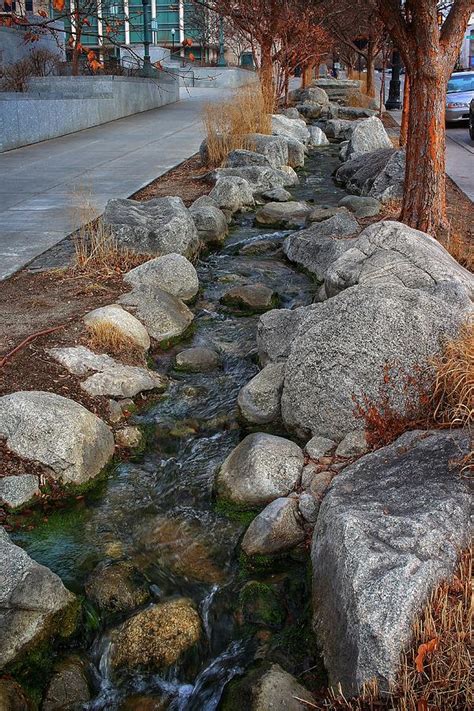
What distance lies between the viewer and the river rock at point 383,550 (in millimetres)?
3139

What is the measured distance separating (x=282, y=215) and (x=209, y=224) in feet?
5.20

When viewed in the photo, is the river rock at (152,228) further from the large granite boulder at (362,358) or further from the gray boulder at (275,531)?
the gray boulder at (275,531)

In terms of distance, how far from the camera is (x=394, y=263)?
6223mm

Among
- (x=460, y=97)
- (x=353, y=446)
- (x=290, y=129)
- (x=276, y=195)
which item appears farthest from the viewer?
(x=460, y=97)

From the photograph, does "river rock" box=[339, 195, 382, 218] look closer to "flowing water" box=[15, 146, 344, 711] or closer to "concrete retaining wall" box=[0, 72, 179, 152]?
"concrete retaining wall" box=[0, 72, 179, 152]

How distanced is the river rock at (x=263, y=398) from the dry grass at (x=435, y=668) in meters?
2.41

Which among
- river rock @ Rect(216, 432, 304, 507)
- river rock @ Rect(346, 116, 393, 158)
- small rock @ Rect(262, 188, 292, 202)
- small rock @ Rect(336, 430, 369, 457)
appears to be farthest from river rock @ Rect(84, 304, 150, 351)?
river rock @ Rect(346, 116, 393, 158)

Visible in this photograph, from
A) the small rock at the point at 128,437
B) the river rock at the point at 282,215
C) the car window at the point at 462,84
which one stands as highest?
the car window at the point at 462,84

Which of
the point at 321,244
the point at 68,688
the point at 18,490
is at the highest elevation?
the point at 321,244

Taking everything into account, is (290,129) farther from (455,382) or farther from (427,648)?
(427,648)

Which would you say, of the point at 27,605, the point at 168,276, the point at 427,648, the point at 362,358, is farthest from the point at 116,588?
the point at 168,276

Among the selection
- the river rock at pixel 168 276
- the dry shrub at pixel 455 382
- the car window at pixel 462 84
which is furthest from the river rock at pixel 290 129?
the dry shrub at pixel 455 382

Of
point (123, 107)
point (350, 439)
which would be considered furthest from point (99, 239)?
point (123, 107)

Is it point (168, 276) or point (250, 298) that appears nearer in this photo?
point (168, 276)
